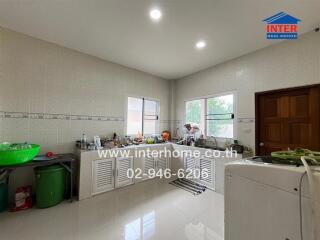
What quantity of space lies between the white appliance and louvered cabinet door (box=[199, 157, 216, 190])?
1892 mm

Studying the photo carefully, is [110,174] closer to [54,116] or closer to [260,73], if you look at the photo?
[54,116]

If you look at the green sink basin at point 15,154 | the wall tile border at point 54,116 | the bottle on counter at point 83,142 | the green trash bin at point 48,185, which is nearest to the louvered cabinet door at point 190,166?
the wall tile border at point 54,116

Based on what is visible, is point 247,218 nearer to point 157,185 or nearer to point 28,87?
point 157,185

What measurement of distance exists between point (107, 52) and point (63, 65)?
2.69ft

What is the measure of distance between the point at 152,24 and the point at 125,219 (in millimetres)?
2694

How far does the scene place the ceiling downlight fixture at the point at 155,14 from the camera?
1.89 m

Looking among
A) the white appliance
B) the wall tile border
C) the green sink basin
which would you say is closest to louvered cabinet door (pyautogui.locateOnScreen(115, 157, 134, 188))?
the wall tile border

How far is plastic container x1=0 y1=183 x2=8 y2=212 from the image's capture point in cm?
217

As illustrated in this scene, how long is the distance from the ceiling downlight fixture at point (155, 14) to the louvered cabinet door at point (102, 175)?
242 cm

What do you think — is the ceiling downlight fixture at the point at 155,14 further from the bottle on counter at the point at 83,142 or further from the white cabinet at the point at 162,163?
the white cabinet at the point at 162,163

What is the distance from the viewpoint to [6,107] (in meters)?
2.30

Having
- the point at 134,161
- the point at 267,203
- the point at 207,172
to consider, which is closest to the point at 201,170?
the point at 207,172

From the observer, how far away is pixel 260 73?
2777 mm

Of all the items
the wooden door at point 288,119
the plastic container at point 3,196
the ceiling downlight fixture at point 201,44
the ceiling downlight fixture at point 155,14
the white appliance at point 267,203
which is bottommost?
the plastic container at point 3,196
